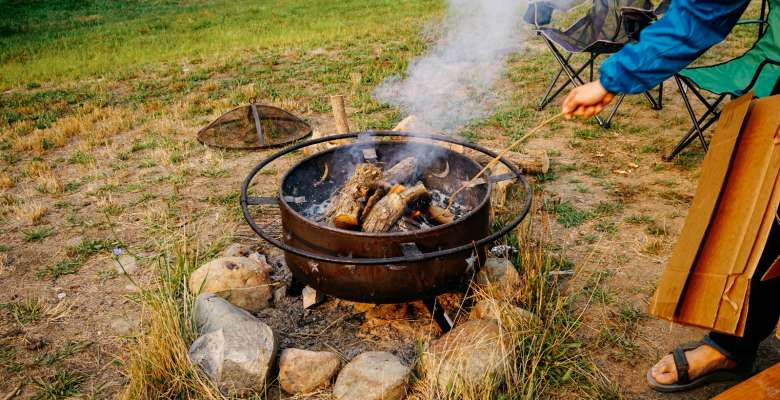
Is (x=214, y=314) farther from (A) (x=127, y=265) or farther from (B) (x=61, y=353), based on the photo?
(A) (x=127, y=265)

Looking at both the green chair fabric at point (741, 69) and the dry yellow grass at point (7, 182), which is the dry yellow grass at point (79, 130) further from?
the green chair fabric at point (741, 69)

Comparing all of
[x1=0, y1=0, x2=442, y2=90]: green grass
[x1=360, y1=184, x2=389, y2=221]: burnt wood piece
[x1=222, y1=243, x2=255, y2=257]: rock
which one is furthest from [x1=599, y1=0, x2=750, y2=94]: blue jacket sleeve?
[x1=0, y1=0, x2=442, y2=90]: green grass

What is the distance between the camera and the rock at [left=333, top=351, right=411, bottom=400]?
7.33 ft

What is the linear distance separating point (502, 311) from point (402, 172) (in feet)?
3.61

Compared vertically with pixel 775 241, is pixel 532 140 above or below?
below

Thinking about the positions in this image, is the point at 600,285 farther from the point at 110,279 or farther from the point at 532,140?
the point at 110,279

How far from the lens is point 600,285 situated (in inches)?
123

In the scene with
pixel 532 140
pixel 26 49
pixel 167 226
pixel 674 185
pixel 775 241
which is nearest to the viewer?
pixel 775 241

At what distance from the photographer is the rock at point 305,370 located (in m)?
2.39

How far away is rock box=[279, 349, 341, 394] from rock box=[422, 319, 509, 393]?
0.46 metres

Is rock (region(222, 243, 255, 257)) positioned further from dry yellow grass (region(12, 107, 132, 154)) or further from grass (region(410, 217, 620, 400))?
dry yellow grass (region(12, 107, 132, 154))

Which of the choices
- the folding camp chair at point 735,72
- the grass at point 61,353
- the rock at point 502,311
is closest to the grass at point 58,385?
the grass at point 61,353

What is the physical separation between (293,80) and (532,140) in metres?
3.99

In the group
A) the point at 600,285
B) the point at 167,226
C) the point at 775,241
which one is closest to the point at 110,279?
the point at 167,226
